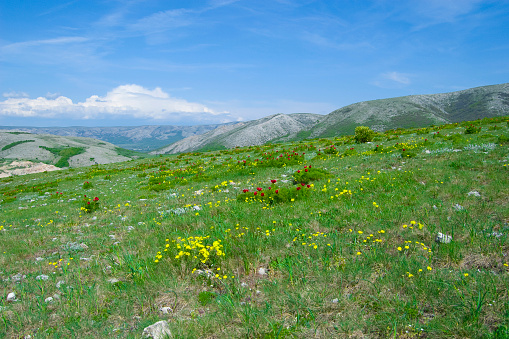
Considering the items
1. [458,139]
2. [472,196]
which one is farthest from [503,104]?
[472,196]

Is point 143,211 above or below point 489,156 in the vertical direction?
below

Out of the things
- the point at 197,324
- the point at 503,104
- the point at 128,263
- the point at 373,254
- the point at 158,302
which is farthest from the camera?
the point at 503,104

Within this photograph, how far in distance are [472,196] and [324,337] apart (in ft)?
24.2

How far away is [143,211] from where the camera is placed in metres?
11.6

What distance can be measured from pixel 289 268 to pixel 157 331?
2.62 metres

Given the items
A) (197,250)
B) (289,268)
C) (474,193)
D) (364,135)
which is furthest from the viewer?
(364,135)

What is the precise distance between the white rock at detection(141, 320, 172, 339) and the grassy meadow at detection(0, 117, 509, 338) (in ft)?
0.43

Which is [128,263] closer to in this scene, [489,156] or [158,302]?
[158,302]

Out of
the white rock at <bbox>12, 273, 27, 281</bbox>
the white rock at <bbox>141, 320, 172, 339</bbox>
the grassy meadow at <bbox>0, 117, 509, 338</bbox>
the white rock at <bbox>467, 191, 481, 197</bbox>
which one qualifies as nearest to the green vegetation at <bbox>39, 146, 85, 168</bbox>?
the grassy meadow at <bbox>0, 117, 509, 338</bbox>

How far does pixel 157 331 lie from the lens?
3.80m

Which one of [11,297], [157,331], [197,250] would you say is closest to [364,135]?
[197,250]

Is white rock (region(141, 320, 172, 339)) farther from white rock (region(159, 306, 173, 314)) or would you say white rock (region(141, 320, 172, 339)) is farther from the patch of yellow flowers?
the patch of yellow flowers

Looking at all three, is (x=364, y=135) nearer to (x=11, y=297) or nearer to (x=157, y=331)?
(x=157, y=331)

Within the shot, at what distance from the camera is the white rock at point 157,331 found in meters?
3.74
